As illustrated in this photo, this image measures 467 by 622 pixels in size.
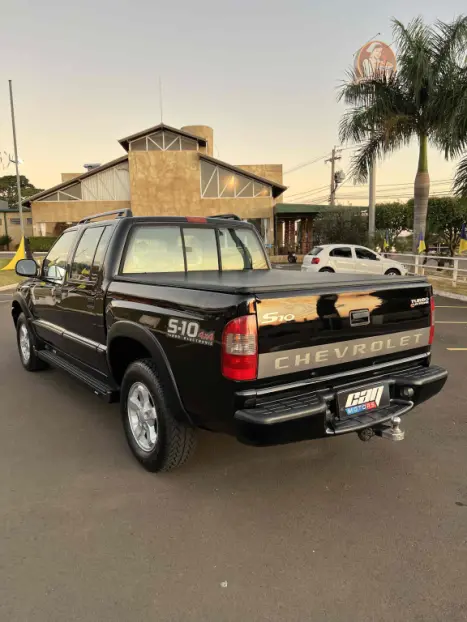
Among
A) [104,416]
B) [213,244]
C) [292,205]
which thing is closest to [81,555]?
[104,416]

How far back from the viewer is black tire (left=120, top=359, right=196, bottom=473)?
301 centimetres

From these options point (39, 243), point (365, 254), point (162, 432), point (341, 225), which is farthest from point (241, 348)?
point (39, 243)

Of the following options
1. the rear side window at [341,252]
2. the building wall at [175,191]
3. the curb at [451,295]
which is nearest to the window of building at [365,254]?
the rear side window at [341,252]

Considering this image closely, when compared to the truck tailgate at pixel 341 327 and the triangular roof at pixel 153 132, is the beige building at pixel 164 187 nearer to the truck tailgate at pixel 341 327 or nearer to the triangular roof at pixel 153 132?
the triangular roof at pixel 153 132

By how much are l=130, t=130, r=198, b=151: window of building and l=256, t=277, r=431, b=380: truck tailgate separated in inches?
1274

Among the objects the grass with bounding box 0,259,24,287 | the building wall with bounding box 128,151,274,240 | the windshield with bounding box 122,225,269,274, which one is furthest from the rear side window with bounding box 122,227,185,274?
the building wall with bounding box 128,151,274,240

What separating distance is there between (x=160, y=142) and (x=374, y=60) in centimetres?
1872

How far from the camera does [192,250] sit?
4324mm

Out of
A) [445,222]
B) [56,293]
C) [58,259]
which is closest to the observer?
[56,293]

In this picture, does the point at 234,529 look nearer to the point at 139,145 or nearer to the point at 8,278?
the point at 8,278

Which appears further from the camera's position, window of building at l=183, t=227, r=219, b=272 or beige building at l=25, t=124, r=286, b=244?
beige building at l=25, t=124, r=286, b=244

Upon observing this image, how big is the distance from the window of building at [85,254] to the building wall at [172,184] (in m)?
27.9

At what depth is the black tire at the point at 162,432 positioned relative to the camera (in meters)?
3.01

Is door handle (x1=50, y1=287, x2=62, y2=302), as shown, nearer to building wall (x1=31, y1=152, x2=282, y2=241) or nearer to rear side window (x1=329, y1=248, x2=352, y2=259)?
rear side window (x1=329, y1=248, x2=352, y2=259)
